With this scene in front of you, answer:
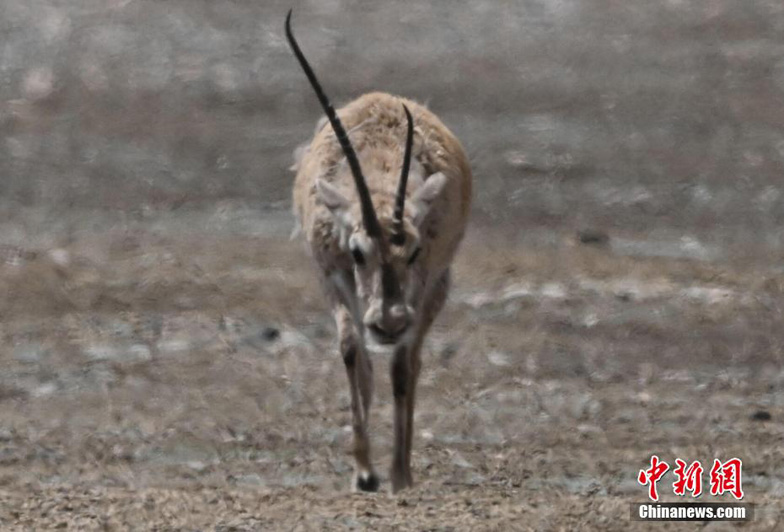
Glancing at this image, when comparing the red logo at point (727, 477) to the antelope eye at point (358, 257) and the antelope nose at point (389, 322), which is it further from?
the antelope eye at point (358, 257)

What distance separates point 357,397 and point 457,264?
7915 mm

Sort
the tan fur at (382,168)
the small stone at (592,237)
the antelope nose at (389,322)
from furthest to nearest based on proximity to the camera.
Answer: the small stone at (592,237) → the tan fur at (382,168) → the antelope nose at (389,322)

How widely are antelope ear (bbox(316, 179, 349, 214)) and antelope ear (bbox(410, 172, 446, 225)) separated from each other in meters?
0.48

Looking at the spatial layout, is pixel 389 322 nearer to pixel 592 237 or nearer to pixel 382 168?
pixel 382 168

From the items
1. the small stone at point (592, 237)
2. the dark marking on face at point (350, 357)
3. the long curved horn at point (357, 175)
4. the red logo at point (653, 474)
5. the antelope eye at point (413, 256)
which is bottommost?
the small stone at point (592, 237)

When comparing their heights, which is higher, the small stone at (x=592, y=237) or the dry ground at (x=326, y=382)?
the dry ground at (x=326, y=382)

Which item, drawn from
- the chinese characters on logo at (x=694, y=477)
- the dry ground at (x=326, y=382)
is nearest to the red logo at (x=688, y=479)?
the chinese characters on logo at (x=694, y=477)

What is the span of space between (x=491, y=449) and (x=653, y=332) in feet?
15.1

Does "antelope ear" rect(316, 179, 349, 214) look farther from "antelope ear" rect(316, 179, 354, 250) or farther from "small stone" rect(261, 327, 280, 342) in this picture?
"small stone" rect(261, 327, 280, 342)

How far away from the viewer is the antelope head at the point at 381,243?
10797mm

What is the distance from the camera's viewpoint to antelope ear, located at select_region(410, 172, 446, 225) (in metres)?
11.6

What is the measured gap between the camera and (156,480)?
43.3 feet

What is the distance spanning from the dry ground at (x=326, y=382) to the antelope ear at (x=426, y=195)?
195 centimetres

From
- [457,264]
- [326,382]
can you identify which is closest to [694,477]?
[326,382]
